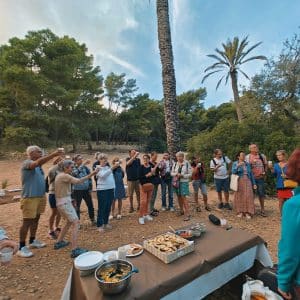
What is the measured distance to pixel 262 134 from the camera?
1003 cm

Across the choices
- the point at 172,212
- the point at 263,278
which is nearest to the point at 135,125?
the point at 172,212

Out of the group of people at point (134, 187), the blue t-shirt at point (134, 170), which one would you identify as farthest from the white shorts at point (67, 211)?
the blue t-shirt at point (134, 170)

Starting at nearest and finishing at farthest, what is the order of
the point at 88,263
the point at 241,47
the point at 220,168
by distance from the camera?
the point at 88,263
the point at 220,168
the point at 241,47

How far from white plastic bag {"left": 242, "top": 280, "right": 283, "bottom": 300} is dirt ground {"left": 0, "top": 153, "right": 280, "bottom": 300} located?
0.77 meters

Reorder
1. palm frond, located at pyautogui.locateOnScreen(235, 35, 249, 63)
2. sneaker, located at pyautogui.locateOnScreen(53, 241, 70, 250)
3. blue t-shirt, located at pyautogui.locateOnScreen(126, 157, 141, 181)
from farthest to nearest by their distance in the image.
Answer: palm frond, located at pyautogui.locateOnScreen(235, 35, 249, 63)
blue t-shirt, located at pyautogui.locateOnScreen(126, 157, 141, 181)
sneaker, located at pyautogui.locateOnScreen(53, 241, 70, 250)

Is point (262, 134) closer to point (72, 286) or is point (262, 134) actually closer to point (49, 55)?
point (72, 286)

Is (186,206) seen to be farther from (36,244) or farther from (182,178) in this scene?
(36,244)

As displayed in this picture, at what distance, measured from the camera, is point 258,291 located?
7.63ft

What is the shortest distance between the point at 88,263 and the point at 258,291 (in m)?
Result: 1.71

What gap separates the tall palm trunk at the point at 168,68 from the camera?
762 cm

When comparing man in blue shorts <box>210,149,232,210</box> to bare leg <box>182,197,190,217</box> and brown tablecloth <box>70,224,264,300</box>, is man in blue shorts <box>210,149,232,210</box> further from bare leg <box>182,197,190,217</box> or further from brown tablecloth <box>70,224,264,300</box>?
brown tablecloth <box>70,224,264,300</box>

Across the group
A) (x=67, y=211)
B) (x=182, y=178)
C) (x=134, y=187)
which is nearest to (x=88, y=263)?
(x=67, y=211)

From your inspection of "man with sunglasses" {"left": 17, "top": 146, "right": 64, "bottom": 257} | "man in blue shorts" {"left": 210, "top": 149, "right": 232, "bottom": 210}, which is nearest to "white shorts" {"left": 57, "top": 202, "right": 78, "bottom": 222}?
"man with sunglasses" {"left": 17, "top": 146, "right": 64, "bottom": 257}

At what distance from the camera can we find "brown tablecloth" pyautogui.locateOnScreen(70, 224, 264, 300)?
1.90 metres
